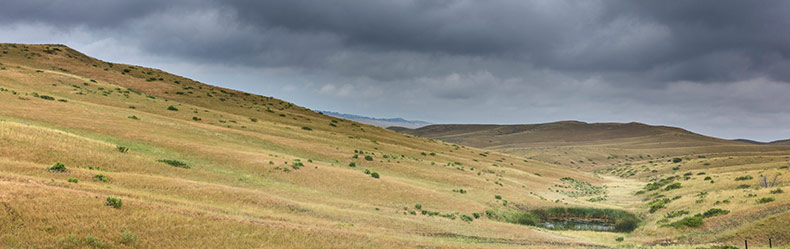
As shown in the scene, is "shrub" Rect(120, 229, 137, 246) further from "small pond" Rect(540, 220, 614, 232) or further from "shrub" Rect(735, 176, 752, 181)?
"shrub" Rect(735, 176, 752, 181)

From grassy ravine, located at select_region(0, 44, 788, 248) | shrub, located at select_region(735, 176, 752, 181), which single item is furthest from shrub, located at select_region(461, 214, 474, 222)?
shrub, located at select_region(735, 176, 752, 181)

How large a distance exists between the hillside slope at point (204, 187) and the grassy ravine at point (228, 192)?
98 mm

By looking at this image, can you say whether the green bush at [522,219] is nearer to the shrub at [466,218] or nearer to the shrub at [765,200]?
the shrub at [466,218]

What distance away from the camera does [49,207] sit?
1323cm

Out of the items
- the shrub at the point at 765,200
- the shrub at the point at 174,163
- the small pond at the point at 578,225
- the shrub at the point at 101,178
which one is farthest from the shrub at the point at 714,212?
the shrub at the point at 101,178

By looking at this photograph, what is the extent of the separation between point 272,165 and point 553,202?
1163 inches

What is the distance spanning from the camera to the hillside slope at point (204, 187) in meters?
13.6

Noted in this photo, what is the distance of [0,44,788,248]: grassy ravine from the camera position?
13859 mm

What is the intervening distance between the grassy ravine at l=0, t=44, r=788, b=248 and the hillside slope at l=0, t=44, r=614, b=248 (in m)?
0.10

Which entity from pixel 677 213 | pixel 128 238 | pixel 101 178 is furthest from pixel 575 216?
pixel 101 178

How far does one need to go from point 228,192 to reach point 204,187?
1.34 metres

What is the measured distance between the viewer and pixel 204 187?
2264 cm

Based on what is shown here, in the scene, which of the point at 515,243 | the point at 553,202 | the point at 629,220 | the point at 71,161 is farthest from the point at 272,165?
the point at 629,220

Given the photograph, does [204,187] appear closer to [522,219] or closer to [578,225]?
[522,219]
